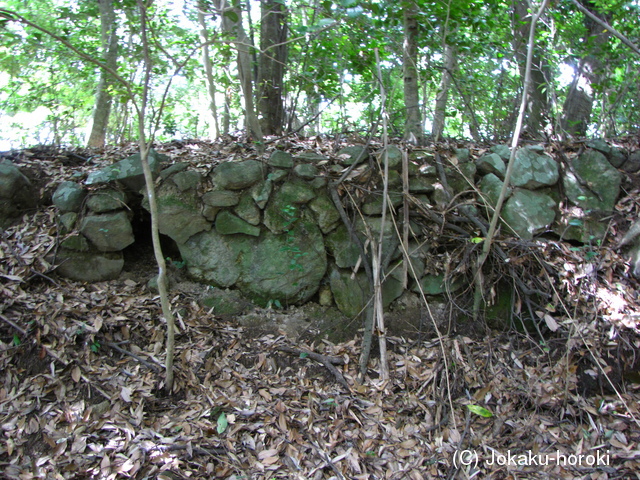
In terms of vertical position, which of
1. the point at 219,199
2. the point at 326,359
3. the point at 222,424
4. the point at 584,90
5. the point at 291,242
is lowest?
the point at 222,424

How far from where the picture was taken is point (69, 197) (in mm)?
3699

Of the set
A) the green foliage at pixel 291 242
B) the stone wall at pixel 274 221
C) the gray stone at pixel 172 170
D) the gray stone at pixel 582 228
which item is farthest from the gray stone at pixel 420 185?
the gray stone at pixel 172 170

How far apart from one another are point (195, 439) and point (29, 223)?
254 centimetres

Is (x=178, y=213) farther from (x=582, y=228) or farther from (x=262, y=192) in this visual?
(x=582, y=228)

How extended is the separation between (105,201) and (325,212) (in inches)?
77.8

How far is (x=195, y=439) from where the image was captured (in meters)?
2.69

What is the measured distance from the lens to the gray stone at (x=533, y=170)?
4078 mm

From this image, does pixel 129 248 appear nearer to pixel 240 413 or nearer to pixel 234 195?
pixel 234 195

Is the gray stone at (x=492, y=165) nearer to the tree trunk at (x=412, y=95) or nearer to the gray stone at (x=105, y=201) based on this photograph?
the tree trunk at (x=412, y=95)

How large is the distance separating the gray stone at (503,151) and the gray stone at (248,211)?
249 centimetres

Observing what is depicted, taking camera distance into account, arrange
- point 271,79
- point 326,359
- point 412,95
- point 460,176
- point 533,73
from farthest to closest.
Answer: point 533,73, point 271,79, point 412,95, point 460,176, point 326,359

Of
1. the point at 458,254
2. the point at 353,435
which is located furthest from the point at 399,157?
the point at 353,435

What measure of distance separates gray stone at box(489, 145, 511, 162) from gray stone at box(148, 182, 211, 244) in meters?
2.97

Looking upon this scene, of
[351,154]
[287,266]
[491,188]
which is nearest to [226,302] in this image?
[287,266]
